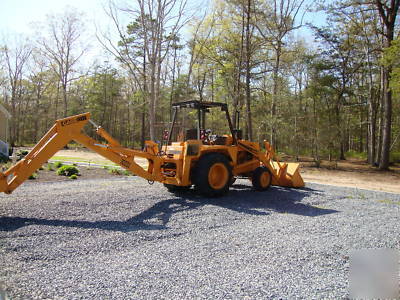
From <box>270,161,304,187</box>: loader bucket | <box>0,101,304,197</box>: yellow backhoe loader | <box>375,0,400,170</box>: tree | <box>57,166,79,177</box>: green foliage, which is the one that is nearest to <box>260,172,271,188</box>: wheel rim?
<box>0,101,304,197</box>: yellow backhoe loader

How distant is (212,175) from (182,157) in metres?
0.90

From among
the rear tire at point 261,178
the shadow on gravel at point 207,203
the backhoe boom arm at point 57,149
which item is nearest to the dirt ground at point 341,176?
the shadow on gravel at point 207,203

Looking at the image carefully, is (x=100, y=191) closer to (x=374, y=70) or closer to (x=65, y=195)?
(x=65, y=195)

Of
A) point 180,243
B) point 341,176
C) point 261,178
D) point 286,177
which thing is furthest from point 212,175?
point 341,176

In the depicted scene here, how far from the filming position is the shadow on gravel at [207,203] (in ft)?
18.1

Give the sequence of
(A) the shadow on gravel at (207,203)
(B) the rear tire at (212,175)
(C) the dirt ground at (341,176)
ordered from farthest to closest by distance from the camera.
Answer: (C) the dirt ground at (341,176) < (B) the rear tire at (212,175) < (A) the shadow on gravel at (207,203)

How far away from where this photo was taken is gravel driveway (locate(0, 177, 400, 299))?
3.27 m

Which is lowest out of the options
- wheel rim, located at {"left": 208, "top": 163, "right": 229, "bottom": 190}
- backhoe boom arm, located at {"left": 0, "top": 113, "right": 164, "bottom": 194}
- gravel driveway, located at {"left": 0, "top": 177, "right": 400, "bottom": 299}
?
gravel driveway, located at {"left": 0, "top": 177, "right": 400, "bottom": 299}

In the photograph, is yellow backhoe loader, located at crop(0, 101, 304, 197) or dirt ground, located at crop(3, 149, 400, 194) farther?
dirt ground, located at crop(3, 149, 400, 194)

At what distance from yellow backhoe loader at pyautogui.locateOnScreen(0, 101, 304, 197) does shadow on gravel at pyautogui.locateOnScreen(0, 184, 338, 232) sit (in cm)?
35

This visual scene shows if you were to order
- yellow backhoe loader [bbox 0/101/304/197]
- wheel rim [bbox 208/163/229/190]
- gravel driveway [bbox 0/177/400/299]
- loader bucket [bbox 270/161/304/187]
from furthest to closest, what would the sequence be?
loader bucket [bbox 270/161/304/187] → wheel rim [bbox 208/163/229/190] → yellow backhoe loader [bbox 0/101/304/197] → gravel driveway [bbox 0/177/400/299]

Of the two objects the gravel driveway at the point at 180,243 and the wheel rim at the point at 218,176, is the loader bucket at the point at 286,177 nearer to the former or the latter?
the gravel driveway at the point at 180,243

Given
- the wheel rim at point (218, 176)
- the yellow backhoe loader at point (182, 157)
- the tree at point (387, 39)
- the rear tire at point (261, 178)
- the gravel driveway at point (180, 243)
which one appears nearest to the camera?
the gravel driveway at point (180, 243)

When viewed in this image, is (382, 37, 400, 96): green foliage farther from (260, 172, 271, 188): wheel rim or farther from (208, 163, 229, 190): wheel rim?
(208, 163, 229, 190): wheel rim
